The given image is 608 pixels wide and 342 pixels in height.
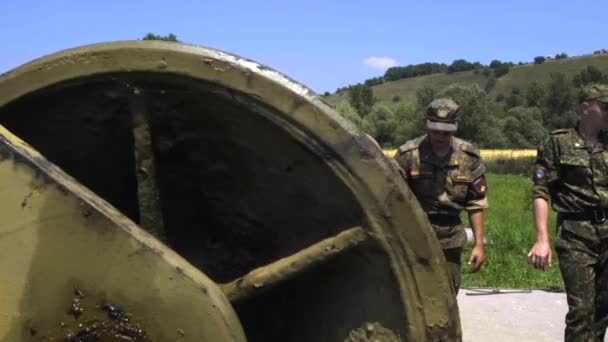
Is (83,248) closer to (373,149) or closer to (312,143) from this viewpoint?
(312,143)

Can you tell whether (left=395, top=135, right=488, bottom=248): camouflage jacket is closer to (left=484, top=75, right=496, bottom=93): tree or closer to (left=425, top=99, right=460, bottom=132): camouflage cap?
(left=425, top=99, right=460, bottom=132): camouflage cap

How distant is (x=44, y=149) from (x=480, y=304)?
5554mm

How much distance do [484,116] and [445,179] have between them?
45500mm

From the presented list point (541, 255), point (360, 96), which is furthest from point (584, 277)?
point (360, 96)

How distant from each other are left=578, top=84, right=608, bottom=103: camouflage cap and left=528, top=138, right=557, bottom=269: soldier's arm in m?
0.32

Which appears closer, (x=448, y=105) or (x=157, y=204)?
(x=157, y=204)

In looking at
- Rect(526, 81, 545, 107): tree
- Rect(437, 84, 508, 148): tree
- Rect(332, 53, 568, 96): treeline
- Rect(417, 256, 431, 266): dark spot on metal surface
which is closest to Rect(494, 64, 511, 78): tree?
Rect(332, 53, 568, 96): treeline

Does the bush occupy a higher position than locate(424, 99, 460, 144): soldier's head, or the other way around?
the bush

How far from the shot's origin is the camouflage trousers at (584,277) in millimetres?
4566

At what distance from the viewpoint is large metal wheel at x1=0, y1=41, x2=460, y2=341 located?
198 centimetres

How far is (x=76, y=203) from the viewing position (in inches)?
77.5

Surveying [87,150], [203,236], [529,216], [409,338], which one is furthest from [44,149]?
[529,216]

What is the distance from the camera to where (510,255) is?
33.9ft

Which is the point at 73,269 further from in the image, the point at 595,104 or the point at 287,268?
the point at 595,104
